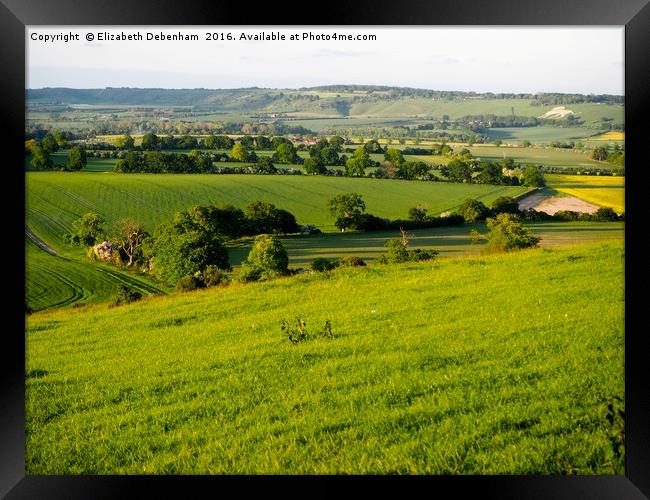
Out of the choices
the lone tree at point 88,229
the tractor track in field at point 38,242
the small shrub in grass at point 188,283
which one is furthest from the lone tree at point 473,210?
the tractor track in field at point 38,242

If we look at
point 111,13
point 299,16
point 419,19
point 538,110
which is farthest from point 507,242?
point 111,13

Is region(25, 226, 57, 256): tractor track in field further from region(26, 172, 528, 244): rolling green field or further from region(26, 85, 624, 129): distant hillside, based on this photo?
region(26, 85, 624, 129): distant hillside

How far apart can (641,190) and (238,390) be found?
4.28 meters

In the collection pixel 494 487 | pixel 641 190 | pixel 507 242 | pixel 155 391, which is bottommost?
pixel 494 487

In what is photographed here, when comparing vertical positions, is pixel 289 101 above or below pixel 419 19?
below

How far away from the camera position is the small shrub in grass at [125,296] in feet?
25.1

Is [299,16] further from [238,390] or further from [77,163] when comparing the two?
[238,390]

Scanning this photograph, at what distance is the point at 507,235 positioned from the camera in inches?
316

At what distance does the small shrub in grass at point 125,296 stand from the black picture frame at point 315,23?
1018mm

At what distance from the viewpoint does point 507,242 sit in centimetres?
805

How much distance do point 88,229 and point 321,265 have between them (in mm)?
2565

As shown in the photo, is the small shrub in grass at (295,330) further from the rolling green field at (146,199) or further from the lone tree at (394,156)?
the lone tree at (394,156)

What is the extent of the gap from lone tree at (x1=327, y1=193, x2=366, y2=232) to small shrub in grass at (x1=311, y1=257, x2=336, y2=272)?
1.30ft

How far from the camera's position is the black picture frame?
640cm
